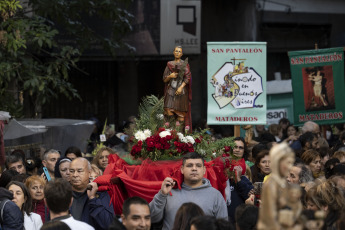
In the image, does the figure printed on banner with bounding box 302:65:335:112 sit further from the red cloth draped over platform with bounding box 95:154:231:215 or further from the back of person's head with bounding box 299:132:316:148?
the red cloth draped over platform with bounding box 95:154:231:215

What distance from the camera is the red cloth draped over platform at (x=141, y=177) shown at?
26.5 ft

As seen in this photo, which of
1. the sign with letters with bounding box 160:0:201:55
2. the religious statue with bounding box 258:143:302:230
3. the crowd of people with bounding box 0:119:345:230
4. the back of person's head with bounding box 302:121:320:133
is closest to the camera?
the religious statue with bounding box 258:143:302:230

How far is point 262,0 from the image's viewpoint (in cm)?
2394

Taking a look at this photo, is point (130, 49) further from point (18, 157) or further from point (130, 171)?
point (130, 171)

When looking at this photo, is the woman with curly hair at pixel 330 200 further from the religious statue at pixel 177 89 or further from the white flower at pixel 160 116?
the religious statue at pixel 177 89

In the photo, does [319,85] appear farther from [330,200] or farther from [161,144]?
[330,200]

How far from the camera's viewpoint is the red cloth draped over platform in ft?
26.5

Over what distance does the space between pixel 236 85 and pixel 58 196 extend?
6.82 meters

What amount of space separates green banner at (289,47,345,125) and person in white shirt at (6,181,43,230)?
849 cm

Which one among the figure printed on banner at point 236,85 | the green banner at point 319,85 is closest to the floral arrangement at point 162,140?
the figure printed on banner at point 236,85

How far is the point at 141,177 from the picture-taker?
27.1 feet

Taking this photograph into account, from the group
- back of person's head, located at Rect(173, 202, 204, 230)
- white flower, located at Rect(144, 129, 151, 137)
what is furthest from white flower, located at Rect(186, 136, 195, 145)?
back of person's head, located at Rect(173, 202, 204, 230)

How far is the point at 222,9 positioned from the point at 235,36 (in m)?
0.92

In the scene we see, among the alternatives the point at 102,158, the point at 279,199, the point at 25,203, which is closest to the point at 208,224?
the point at 279,199
